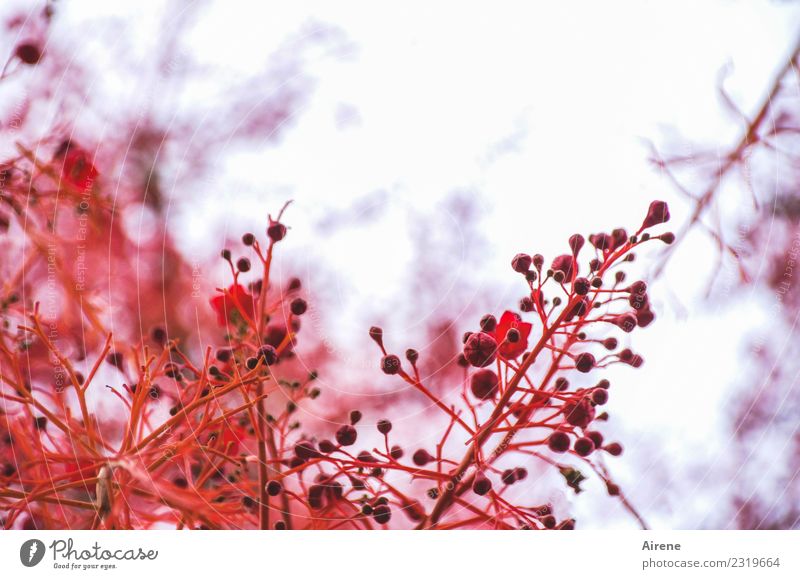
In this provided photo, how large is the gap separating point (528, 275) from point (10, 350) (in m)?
0.35

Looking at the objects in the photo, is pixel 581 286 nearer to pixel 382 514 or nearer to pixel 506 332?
pixel 506 332

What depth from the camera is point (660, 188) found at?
50 cm

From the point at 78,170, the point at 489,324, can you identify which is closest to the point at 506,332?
the point at 489,324

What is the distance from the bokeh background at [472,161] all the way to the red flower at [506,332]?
6 centimetres

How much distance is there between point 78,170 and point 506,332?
317 mm

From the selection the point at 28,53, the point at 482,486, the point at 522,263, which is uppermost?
the point at 28,53

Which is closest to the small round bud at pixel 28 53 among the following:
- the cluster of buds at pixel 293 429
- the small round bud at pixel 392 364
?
Answer: the cluster of buds at pixel 293 429

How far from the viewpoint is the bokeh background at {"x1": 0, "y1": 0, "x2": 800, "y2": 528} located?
0.49 metres

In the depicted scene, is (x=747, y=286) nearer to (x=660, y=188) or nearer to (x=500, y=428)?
(x=660, y=188)

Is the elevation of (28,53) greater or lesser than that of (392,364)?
greater

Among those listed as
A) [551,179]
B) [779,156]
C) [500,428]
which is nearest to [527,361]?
[500,428]

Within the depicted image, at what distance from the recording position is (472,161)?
1.61ft

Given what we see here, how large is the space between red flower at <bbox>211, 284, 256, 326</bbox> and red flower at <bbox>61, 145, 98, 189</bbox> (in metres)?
0.13

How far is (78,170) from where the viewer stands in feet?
1.59
